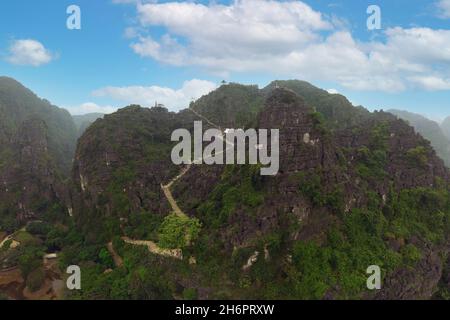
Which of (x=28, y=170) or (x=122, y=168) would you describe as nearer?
(x=122, y=168)

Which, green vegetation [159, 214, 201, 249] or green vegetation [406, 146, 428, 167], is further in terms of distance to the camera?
green vegetation [406, 146, 428, 167]

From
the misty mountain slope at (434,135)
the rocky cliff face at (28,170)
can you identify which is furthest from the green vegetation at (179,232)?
the misty mountain slope at (434,135)

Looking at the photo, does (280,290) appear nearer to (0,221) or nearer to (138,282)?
(138,282)

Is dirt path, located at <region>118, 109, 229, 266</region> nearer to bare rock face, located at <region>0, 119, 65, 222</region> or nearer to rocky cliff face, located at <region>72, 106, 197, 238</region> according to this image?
rocky cliff face, located at <region>72, 106, 197, 238</region>

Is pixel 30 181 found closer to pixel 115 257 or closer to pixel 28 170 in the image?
pixel 28 170

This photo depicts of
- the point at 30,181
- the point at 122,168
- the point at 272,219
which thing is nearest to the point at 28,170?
the point at 30,181

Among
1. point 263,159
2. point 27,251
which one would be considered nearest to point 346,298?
point 263,159

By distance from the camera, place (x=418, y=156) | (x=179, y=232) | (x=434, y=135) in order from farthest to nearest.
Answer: (x=434, y=135)
(x=418, y=156)
(x=179, y=232)

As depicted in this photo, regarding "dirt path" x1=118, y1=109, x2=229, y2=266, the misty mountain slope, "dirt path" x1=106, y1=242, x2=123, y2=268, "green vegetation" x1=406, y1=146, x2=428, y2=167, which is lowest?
"dirt path" x1=106, y1=242, x2=123, y2=268

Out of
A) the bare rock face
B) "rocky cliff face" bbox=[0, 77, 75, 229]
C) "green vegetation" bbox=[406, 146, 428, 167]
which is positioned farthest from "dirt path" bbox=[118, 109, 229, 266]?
"green vegetation" bbox=[406, 146, 428, 167]

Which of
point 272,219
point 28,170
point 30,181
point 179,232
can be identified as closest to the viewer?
point 272,219

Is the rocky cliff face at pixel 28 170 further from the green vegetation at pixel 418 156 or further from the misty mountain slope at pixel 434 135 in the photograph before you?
the misty mountain slope at pixel 434 135
